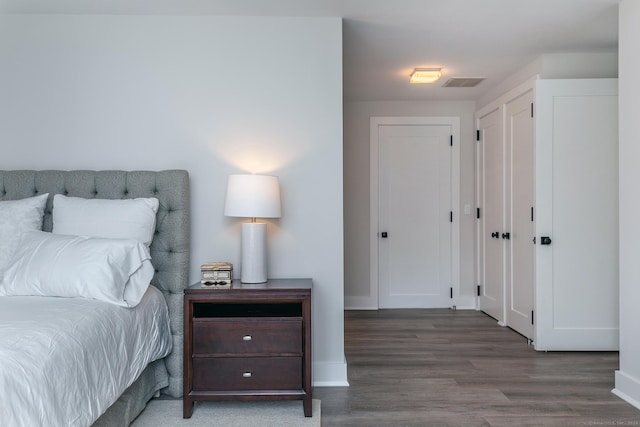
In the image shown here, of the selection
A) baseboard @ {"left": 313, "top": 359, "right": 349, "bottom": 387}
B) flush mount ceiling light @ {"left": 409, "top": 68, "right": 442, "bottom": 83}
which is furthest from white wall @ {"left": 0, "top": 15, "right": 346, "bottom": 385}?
flush mount ceiling light @ {"left": 409, "top": 68, "right": 442, "bottom": 83}

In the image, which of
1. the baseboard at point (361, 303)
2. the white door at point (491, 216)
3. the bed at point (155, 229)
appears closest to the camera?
the bed at point (155, 229)

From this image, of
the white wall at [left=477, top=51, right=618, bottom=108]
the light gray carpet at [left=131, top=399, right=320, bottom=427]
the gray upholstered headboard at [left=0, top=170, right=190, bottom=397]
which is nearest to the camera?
the light gray carpet at [left=131, top=399, right=320, bottom=427]

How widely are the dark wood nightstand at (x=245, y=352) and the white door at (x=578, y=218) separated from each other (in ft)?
7.06

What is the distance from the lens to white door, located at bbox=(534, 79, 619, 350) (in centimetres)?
357

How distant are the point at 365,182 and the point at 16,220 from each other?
3484 millimetres

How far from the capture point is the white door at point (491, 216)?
177 inches

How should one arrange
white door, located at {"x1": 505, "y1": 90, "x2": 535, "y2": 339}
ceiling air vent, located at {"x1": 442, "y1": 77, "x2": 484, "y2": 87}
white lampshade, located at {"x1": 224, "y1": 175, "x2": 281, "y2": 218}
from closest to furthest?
white lampshade, located at {"x1": 224, "y1": 175, "x2": 281, "y2": 218} → white door, located at {"x1": 505, "y1": 90, "x2": 535, "y2": 339} → ceiling air vent, located at {"x1": 442, "y1": 77, "x2": 484, "y2": 87}

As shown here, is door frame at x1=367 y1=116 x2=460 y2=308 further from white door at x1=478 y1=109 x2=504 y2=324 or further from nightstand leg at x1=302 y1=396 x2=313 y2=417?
nightstand leg at x1=302 y1=396 x2=313 y2=417

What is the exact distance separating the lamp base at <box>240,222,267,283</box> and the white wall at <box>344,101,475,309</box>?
259cm

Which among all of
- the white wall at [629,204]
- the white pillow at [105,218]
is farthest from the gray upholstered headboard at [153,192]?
the white wall at [629,204]

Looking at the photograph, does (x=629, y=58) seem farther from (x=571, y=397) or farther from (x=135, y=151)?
(x=135, y=151)

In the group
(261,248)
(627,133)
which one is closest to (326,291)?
(261,248)

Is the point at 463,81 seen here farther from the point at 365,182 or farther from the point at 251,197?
the point at 251,197

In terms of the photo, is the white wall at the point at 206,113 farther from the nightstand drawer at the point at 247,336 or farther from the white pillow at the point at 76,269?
the white pillow at the point at 76,269
